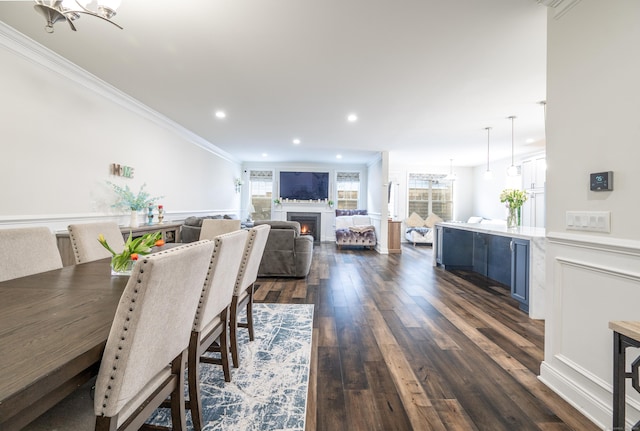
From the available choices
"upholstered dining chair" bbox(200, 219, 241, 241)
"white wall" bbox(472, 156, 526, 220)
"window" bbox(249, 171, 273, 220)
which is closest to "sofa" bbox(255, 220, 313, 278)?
"upholstered dining chair" bbox(200, 219, 241, 241)

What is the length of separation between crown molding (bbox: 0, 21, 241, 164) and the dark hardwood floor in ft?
10.3

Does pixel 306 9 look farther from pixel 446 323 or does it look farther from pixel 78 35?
pixel 446 323

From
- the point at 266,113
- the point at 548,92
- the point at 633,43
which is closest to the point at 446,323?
the point at 548,92

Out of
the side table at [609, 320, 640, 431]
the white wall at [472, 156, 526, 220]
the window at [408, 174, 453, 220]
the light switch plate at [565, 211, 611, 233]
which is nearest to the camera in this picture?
the side table at [609, 320, 640, 431]

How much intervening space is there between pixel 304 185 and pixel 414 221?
364 cm

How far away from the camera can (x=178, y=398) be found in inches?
44.4

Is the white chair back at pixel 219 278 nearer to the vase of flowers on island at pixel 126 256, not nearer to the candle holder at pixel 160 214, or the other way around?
the vase of flowers on island at pixel 126 256

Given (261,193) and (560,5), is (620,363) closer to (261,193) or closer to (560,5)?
(560,5)

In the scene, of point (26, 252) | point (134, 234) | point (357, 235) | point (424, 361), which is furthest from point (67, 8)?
point (357, 235)

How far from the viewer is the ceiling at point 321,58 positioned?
2.06m

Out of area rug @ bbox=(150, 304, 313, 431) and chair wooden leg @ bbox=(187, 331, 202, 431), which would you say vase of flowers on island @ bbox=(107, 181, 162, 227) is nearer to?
area rug @ bbox=(150, 304, 313, 431)

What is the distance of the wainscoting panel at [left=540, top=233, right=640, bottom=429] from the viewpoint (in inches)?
53.4

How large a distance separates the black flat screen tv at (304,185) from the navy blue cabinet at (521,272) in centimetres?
611

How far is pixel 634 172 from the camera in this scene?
1316 millimetres
